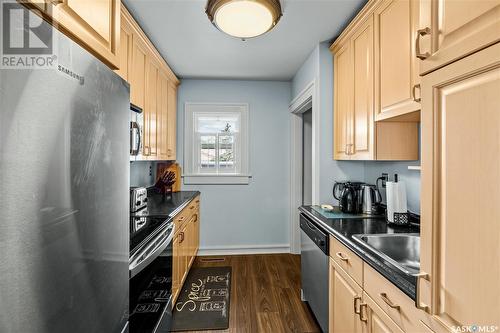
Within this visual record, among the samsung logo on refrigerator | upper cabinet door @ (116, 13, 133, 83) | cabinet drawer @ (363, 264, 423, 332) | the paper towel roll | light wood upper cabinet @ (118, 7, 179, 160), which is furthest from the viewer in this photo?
light wood upper cabinet @ (118, 7, 179, 160)

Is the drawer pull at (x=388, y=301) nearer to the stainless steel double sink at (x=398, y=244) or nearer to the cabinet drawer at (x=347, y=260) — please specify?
the cabinet drawer at (x=347, y=260)

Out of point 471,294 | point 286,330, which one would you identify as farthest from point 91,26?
point 286,330

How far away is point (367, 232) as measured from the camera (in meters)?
1.56

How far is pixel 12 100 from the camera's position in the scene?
0.48 m

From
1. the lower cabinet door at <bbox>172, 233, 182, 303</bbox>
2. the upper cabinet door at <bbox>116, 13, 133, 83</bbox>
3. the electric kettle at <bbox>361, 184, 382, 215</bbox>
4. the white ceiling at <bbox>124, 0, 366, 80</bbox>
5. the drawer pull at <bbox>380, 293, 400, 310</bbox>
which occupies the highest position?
the white ceiling at <bbox>124, 0, 366, 80</bbox>

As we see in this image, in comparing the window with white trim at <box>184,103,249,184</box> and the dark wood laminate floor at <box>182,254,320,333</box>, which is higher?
the window with white trim at <box>184,103,249,184</box>

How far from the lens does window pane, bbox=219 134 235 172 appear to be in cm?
368

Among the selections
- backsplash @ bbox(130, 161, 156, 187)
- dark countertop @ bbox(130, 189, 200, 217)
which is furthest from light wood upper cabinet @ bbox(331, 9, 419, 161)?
backsplash @ bbox(130, 161, 156, 187)

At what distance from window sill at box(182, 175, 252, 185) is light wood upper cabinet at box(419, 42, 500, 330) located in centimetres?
292

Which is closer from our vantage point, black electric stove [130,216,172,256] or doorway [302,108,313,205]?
black electric stove [130,216,172,256]

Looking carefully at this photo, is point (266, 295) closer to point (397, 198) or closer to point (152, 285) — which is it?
point (152, 285)

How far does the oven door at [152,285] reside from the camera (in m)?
1.23

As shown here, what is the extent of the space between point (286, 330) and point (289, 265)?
49.3 inches

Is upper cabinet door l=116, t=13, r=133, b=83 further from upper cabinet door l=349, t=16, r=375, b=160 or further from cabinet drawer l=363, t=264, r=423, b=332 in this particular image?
cabinet drawer l=363, t=264, r=423, b=332
